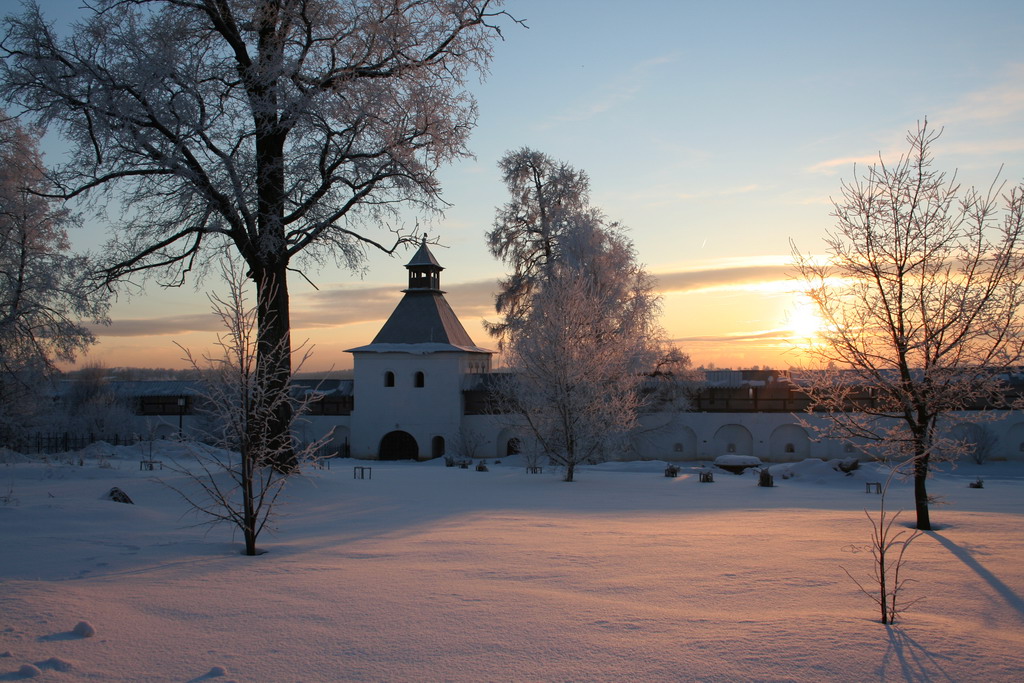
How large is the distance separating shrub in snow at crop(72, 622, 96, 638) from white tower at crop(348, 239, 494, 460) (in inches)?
1235

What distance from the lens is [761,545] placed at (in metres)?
8.62

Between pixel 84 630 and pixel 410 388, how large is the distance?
105ft

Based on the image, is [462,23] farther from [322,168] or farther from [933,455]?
[933,455]

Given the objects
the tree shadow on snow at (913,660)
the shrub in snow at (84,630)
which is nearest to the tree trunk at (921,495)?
the tree shadow on snow at (913,660)

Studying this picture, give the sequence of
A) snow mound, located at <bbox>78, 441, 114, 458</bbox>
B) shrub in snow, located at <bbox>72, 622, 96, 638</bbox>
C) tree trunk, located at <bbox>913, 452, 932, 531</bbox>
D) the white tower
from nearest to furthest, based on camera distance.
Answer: shrub in snow, located at <bbox>72, 622, 96, 638</bbox>
tree trunk, located at <bbox>913, 452, 932, 531</bbox>
snow mound, located at <bbox>78, 441, 114, 458</bbox>
the white tower

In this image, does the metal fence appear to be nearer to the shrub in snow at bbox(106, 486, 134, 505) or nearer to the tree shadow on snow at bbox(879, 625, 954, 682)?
the shrub in snow at bbox(106, 486, 134, 505)

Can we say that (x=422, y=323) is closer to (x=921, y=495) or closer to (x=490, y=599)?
(x=921, y=495)

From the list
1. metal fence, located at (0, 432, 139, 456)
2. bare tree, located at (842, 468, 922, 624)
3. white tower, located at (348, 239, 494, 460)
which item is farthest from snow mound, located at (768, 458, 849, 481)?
metal fence, located at (0, 432, 139, 456)

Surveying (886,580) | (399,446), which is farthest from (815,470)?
(399,446)

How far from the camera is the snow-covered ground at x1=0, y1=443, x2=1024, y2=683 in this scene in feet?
14.8

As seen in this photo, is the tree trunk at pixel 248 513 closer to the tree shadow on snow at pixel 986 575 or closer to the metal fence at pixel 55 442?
the tree shadow on snow at pixel 986 575

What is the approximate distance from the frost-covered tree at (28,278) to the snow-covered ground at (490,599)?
24.2 ft

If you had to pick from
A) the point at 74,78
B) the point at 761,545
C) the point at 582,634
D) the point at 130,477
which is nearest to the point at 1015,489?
the point at 761,545

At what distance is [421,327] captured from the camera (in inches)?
1505
